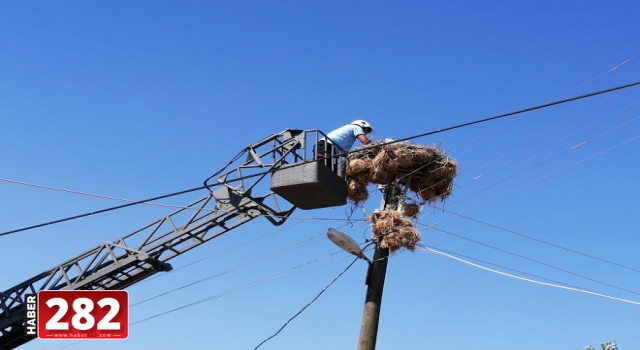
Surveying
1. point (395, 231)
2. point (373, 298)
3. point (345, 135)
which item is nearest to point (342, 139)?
point (345, 135)

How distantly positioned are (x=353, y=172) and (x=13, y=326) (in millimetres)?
8082

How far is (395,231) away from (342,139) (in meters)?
1.97

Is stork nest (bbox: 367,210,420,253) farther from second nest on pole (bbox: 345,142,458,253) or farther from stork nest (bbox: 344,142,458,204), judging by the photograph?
stork nest (bbox: 344,142,458,204)

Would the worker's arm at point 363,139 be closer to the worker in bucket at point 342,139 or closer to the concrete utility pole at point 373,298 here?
the worker in bucket at point 342,139

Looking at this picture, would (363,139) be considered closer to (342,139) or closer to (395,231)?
(342,139)

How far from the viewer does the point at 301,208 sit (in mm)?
15273

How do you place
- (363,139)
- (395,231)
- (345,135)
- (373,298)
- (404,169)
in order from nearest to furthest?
(373,298)
(395,231)
(404,169)
(363,139)
(345,135)

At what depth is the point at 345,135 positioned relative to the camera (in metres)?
15.5

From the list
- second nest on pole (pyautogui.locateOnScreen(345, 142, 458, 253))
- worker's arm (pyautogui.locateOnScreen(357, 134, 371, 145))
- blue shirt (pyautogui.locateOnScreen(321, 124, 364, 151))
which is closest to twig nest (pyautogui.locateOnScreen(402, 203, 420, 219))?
second nest on pole (pyautogui.locateOnScreen(345, 142, 458, 253))

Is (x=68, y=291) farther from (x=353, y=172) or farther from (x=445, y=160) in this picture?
(x=445, y=160)

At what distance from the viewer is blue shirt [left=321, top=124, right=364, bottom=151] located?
15.4 m

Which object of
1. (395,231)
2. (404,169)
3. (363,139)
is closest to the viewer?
(395,231)

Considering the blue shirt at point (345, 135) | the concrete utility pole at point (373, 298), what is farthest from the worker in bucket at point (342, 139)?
the concrete utility pole at point (373, 298)

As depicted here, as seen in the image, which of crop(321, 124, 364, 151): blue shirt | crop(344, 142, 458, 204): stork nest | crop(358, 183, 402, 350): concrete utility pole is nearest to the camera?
crop(358, 183, 402, 350): concrete utility pole
